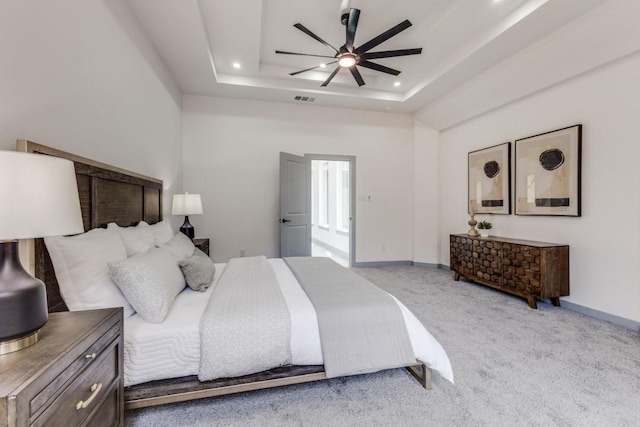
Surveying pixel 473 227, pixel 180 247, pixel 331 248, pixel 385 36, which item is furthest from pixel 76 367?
pixel 331 248

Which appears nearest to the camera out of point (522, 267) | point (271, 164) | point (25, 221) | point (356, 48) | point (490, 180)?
point (25, 221)

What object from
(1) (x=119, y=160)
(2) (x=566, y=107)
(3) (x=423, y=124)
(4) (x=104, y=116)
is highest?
(3) (x=423, y=124)

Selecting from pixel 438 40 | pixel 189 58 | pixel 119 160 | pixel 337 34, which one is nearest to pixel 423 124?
pixel 438 40

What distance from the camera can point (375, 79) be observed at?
4.55 metres

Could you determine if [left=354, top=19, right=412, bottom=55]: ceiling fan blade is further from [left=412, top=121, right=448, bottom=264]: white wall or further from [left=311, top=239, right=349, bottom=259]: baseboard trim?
[left=311, top=239, right=349, bottom=259]: baseboard trim

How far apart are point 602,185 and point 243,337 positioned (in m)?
3.80

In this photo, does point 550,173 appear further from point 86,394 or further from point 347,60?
point 86,394

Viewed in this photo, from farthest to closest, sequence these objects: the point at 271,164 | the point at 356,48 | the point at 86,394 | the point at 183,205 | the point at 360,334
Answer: the point at 271,164 → the point at 183,205 → the point at 356,48 → the point at 360,334 → the point at 86,394

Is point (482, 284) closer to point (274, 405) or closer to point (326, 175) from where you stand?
point (274, 405)

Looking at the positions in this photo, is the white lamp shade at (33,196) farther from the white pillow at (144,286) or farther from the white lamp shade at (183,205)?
the white lamp shade at (183,205)

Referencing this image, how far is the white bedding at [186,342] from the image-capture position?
1.43 m

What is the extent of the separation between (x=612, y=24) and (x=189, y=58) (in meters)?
4.37

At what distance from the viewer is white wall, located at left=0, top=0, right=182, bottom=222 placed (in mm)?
1343

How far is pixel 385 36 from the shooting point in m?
2.57
